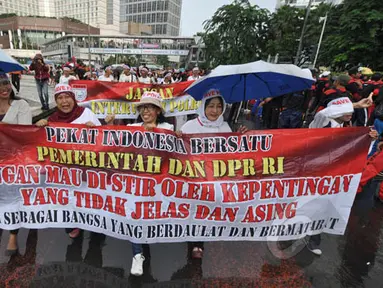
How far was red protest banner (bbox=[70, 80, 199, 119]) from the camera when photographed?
5.64m

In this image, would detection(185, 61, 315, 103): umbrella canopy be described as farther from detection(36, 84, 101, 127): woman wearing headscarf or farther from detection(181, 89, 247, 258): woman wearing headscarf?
detection(36, 84, 101, 127): woman wearing headscarf

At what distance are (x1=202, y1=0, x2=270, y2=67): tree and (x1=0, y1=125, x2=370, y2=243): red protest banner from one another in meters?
8.29

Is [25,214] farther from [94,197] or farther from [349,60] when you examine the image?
[349,60]

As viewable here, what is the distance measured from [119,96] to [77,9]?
5003 inches

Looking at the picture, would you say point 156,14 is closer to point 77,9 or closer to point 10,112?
point 77,9

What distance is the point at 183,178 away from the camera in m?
2.33

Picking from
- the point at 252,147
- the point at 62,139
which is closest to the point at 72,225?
the point at 62,139

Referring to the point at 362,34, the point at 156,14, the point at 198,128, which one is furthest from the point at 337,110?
the point at 156,14

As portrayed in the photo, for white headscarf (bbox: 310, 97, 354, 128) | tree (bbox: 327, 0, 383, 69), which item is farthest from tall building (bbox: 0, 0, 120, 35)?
white headscarf (bbox: 310, 97, 354, 128)

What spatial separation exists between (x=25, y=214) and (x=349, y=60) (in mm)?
23730

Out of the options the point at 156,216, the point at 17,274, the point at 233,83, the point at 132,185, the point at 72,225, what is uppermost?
the point at 233,83

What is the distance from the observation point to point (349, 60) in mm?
20109

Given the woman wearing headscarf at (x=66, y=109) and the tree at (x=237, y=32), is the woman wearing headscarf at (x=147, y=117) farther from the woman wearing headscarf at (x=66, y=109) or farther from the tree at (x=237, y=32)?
the tree at (x=237, y=32)

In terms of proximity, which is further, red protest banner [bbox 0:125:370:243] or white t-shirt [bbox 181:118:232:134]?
white t-shirt [bbox 181:118:232:134]
